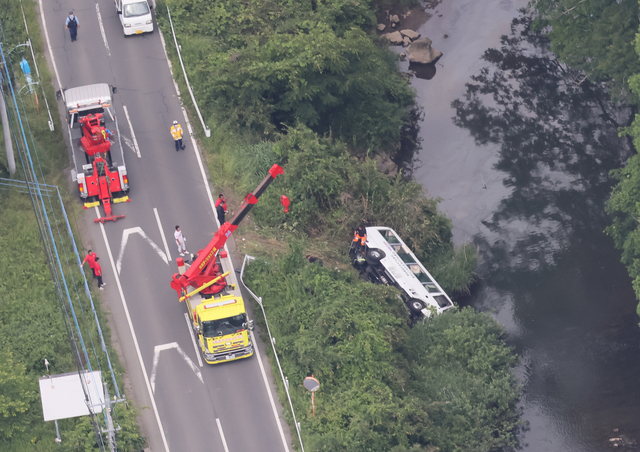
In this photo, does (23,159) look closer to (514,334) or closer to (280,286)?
(280,286)

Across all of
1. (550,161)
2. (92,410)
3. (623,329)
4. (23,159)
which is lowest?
(623,329)

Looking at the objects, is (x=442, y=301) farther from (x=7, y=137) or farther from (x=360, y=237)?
(x=7, y=137)

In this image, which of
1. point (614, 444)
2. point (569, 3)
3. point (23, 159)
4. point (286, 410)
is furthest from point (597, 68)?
point (23, 159)

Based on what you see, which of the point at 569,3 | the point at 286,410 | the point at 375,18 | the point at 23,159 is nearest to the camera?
the point at 286,410

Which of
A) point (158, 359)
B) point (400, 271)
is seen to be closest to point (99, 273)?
point (158, 359)

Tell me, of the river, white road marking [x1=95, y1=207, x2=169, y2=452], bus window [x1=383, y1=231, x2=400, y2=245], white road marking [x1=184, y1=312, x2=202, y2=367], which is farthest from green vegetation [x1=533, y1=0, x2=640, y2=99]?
white road marking [x1=95, y1=207, x2=169, y2=452]

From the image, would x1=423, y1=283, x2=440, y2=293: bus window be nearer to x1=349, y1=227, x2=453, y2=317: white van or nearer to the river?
x1=349, y1=227, x2=453, y2=317: white van
